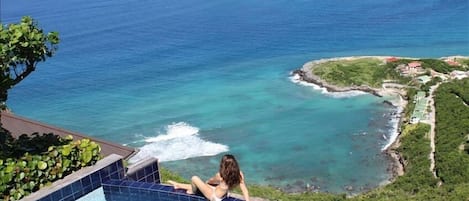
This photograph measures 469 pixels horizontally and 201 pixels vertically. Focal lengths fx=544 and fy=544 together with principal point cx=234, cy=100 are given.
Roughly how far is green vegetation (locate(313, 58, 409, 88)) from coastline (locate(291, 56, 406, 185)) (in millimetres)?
649

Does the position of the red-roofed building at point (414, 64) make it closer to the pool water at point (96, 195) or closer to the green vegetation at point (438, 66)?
the green vegetation at point (438, 66)

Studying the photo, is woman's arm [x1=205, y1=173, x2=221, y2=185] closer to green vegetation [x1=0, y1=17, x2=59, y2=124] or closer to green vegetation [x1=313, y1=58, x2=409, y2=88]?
green vegetation [x1=0, y1=17, x2=59, y2=124]

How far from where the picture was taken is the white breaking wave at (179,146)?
33219 mm

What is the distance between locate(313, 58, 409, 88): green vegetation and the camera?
1763 inches

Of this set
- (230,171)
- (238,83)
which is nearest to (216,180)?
(230,171)

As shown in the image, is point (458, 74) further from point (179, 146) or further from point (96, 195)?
point (96, 195)

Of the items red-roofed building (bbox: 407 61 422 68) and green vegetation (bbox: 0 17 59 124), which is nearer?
green vegetation (bbox: 0 17 59 124)

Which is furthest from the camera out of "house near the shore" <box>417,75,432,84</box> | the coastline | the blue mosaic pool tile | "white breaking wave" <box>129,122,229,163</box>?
"house near the shore" <box>417,75,432,84</box>

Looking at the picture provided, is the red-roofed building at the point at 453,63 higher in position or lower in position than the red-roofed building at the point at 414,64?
lower

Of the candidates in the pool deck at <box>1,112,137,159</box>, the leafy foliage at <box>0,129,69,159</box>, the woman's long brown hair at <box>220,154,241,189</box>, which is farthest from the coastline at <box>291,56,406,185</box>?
the woman's long brown hair at <box>220,154,241,189</box>

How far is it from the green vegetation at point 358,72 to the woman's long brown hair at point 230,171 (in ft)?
131

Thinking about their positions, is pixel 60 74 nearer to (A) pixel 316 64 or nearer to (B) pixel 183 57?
(B) pixel 183 57

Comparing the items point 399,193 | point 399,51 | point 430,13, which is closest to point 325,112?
point 399,193

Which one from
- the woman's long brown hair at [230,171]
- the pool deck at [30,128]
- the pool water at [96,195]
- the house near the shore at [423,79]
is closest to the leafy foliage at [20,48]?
the pool water at [96,195]
